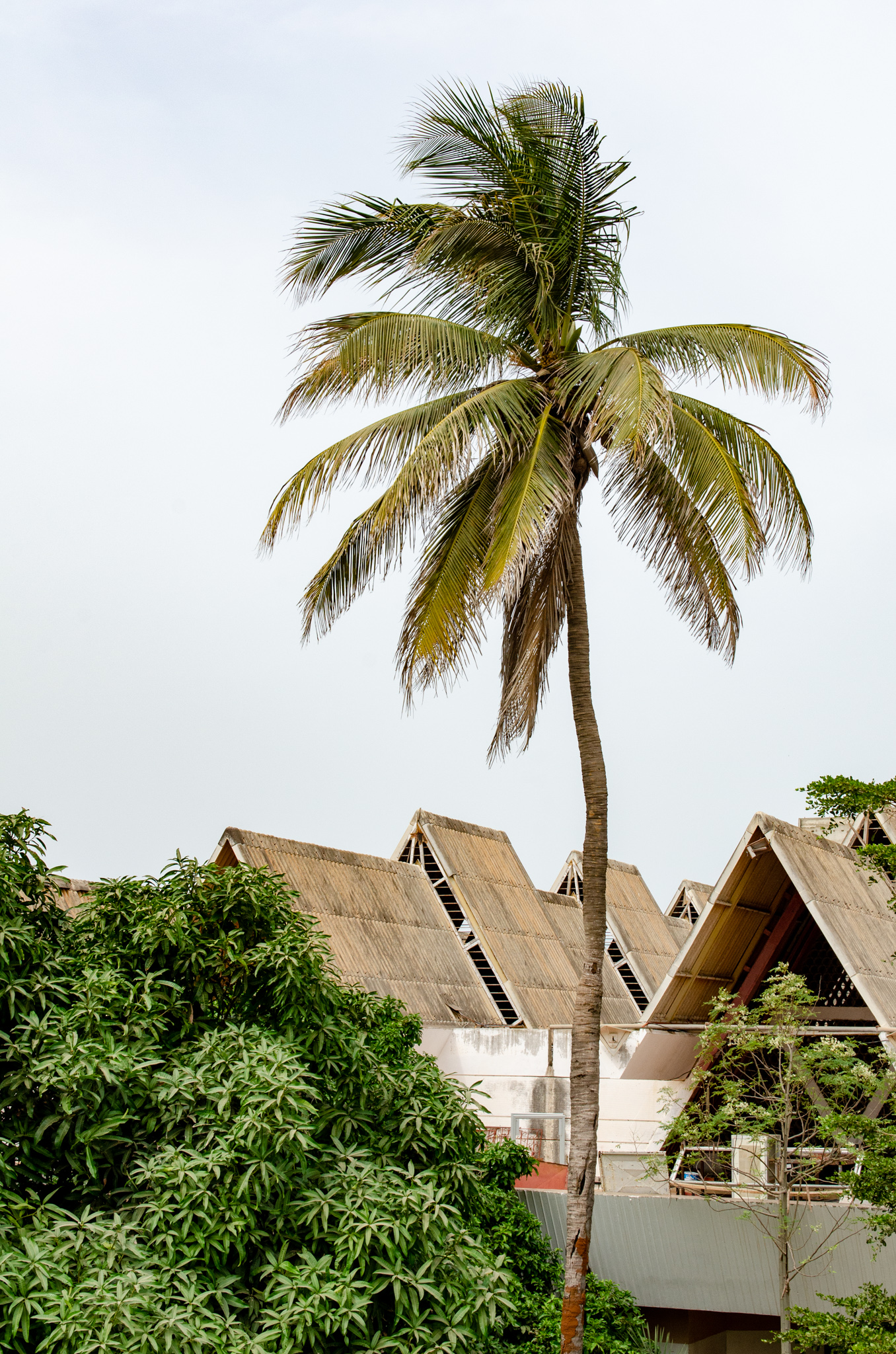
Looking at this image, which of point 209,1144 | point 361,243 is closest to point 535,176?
point 361,243

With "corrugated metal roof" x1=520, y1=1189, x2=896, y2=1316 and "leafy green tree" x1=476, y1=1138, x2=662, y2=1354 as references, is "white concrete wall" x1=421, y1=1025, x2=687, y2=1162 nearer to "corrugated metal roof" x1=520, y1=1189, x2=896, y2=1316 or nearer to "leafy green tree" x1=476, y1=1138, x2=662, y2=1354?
"corrugated metal roof" x1=520, y1=1189, x2=896, y2=1316

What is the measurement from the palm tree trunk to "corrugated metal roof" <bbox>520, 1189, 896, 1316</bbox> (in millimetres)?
2671

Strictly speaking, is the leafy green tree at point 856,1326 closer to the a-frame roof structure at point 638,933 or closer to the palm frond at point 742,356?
the palm frond at point 742,356

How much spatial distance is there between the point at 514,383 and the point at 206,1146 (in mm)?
7105

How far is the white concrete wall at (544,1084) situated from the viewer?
16844mm

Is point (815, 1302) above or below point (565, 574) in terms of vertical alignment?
below

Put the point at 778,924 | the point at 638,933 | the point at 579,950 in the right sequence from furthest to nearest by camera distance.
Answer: the point at 638,933, the point at 579,950, the point at 778,924

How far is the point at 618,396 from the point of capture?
1087 cm

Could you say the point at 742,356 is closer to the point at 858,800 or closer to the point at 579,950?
the point at 858,800

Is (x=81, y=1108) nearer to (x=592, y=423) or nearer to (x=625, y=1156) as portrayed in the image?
(x=592, y=423)

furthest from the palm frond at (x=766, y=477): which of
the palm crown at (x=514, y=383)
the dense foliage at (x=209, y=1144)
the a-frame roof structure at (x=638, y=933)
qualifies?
the a-frame roof structure at (x=638, y=933)

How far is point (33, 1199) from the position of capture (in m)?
8.34

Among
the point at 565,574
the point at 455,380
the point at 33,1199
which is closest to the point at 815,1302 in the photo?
the point at 565,574

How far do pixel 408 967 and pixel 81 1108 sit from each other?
1405cm
